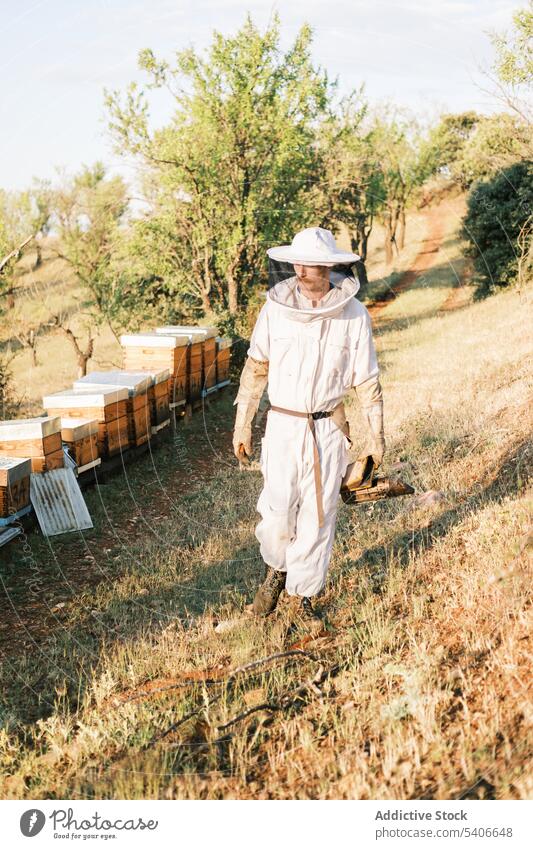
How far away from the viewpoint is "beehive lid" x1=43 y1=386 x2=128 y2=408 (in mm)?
8812

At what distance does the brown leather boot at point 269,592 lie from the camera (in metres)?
5.12

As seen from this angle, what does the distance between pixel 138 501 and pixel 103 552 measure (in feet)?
5.63

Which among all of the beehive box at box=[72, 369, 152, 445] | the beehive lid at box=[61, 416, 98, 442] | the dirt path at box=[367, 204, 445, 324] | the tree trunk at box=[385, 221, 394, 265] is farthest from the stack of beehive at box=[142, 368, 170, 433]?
the tree trunk at box=[385, 221, 394, 265]

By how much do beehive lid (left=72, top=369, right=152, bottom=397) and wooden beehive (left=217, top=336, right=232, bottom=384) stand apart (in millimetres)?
3654

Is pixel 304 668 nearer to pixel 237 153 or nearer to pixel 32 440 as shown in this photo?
pixel 32 440

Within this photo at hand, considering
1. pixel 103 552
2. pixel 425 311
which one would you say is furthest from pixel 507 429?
pixel 425 311

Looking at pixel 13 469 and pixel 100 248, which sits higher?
pixel 100 248

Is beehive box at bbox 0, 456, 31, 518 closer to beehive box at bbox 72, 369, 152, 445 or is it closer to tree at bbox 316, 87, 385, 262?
beehive box at bbox 72, 369, 152, 445

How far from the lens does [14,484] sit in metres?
6.91

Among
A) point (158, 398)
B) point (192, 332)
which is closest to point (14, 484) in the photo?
point (158, 398)

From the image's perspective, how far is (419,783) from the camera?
3371 mm

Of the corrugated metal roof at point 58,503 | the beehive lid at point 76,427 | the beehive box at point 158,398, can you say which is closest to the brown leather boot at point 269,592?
the corrugated metal roof at point 58,503

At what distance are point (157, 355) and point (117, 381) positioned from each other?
77.1 inches
